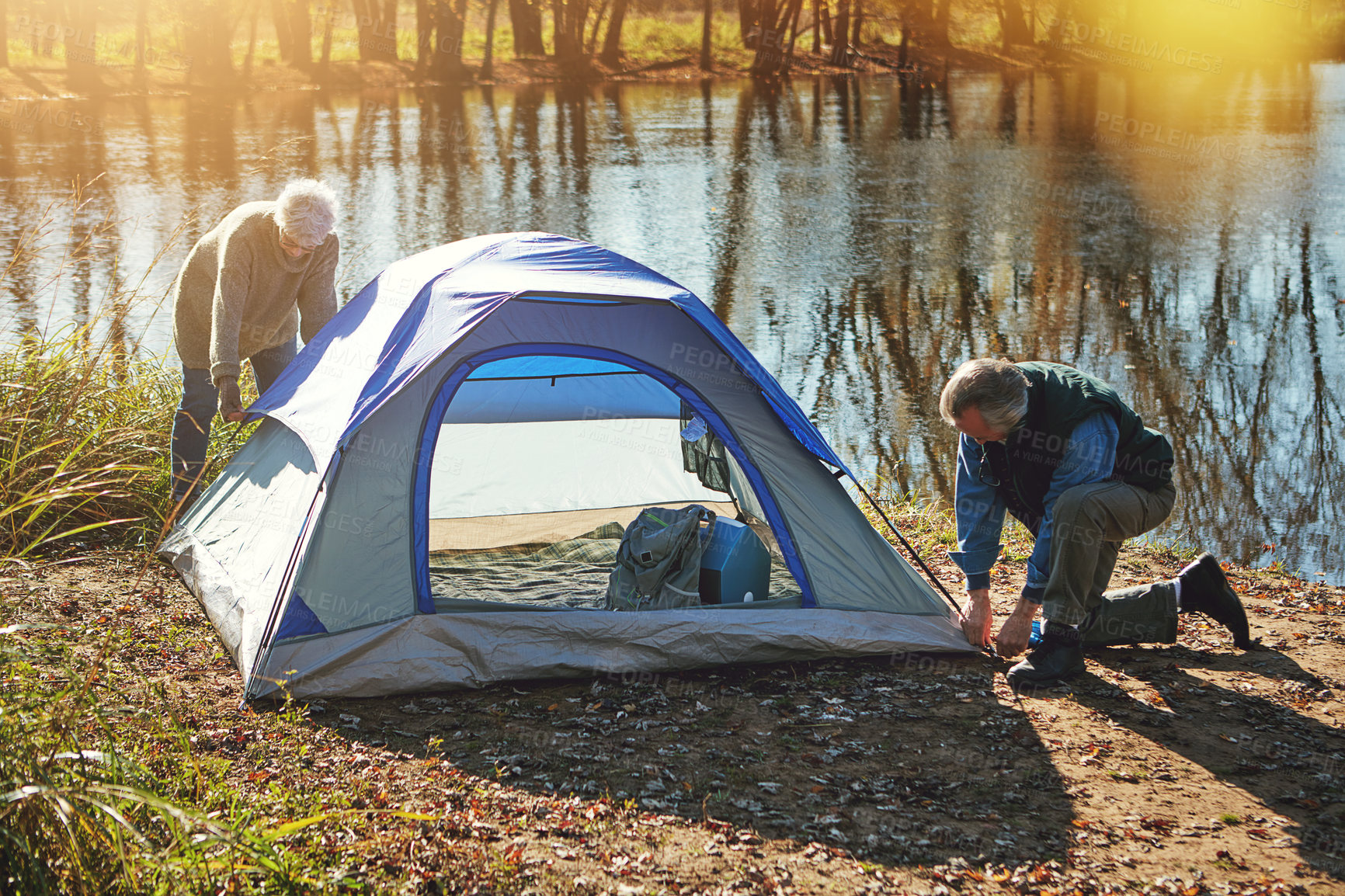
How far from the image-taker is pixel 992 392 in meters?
3.33

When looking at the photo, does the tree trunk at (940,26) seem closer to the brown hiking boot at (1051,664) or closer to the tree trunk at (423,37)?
the tree trunk at (423,37)

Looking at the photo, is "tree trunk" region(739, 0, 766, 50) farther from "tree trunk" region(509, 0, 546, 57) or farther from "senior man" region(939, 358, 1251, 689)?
"senior man" region(939, 358, 1251, 689)

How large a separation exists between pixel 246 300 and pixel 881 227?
9.86 meters

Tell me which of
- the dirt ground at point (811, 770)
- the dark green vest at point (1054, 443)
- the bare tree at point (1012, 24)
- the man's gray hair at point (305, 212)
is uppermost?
the bare tree at point (1012, 24)

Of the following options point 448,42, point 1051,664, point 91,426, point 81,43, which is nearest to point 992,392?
point 1051,664

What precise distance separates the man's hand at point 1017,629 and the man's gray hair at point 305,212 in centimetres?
312

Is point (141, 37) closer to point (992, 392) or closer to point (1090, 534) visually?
point (992, 392)

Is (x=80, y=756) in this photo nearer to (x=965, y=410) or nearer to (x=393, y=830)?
(x=393, y=830)

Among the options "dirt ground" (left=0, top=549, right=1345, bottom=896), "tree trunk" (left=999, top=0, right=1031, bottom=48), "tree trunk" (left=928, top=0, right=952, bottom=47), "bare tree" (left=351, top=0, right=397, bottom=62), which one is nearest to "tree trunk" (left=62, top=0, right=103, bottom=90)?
"bare tree" (left=351, top=0, right=397, bottom=62)

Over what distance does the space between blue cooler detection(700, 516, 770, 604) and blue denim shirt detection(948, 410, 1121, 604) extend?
788 millimetres

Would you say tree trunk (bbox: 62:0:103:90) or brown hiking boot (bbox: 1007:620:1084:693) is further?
tree trunk (bbox: 62:0:103:90)

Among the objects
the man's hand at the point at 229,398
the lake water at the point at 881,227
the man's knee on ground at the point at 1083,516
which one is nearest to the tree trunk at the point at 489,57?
the lake water at the point at 881,227

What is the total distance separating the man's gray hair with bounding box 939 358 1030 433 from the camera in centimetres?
333

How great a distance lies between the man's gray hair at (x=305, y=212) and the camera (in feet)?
13.8
